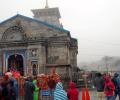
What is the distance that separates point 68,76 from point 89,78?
5064mm

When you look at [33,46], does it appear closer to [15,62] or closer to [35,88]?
[15,62]

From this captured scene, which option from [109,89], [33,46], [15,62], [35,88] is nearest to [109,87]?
[109,89]

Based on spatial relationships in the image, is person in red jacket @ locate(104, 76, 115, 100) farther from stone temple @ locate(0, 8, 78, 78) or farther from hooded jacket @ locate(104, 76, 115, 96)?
stone temple @ locate(0, 8, 78, 78)

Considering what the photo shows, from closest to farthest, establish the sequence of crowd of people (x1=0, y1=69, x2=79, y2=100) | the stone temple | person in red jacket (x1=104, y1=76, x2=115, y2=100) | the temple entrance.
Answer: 1. crowd of people (x1=0, y1=69, x2=79, y2=100)
2. person in red jacket (x1=104, y1=76, x2=115, y2=100)
3. the stone temple
4. the temple entrance

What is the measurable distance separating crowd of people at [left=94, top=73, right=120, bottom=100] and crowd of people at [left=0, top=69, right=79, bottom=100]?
1977 millimetres

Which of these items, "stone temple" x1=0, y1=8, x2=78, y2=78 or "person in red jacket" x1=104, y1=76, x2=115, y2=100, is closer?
"person in red jacket" x1=104, y1=76, x2=115, y2=100

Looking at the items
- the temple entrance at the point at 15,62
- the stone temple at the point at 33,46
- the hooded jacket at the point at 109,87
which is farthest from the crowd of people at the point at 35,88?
the temple entrance at the point at 15,62

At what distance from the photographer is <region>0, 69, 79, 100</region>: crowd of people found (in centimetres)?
1327

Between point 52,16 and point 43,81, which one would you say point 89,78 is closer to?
point 52,16

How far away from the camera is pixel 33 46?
3619 centimetres

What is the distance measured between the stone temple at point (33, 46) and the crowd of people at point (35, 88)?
1415 centimetres

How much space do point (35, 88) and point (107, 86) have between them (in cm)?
461

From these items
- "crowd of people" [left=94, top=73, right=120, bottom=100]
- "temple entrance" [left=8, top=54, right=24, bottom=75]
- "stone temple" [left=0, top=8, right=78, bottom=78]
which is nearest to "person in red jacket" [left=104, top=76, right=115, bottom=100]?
"crowd of people" [left=94, top=73, right=120, bottom=100]

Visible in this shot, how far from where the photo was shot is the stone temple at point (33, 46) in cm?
3584
